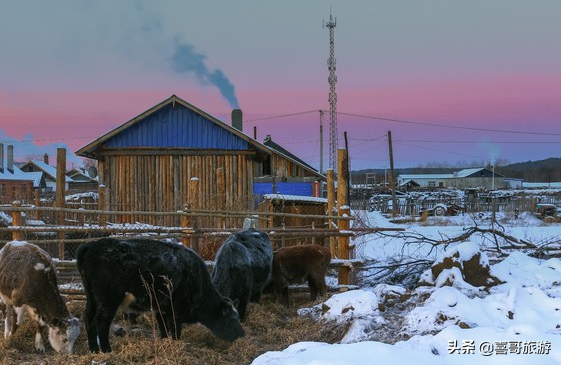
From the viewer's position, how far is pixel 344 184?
9805 millimetres

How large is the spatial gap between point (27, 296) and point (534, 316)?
626cm

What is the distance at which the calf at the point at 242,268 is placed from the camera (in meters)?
7.45

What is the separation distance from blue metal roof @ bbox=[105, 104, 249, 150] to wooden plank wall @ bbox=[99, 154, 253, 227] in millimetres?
418

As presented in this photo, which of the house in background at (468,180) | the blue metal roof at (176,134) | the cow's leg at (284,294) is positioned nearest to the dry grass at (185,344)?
the cow's leg at (284,294)

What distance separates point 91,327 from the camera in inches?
234

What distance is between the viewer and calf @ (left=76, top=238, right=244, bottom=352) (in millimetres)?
5910

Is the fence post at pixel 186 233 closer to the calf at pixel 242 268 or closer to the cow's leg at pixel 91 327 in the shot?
the calf at pixel 242 268

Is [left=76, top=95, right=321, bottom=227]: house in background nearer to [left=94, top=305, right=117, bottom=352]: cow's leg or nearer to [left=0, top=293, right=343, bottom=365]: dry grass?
[left=0, top=293, right=343, bottom=365]: dry grass

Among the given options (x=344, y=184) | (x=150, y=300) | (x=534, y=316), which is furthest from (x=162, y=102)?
(x=534, y=316)

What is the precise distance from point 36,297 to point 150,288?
1411mm

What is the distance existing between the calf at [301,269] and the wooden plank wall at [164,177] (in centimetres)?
948

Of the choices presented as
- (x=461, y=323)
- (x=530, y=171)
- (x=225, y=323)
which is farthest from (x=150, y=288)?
(x=530, y=171)

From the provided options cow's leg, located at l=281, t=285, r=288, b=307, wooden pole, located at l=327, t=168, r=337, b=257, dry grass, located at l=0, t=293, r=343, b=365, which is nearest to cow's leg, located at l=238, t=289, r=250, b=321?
dry grass, located at l=0, t=293, r=343, b=365

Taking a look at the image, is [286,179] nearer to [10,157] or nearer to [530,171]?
[10,157]
